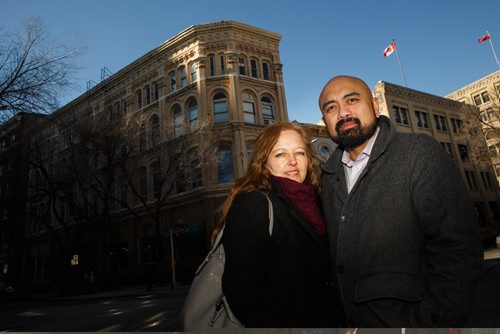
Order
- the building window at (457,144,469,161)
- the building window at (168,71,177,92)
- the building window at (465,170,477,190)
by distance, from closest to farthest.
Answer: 1. the building window at (168,71,177,92)
2. the building window at (465,170,477,190)
3. the building window at (457,144,469,161)

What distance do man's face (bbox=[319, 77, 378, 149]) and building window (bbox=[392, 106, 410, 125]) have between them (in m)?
35.9

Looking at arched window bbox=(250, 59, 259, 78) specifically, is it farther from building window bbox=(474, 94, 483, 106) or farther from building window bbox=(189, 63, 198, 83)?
building window bbox=(474, 94, 483, 106)

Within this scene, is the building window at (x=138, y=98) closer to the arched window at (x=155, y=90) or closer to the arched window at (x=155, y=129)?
the arched window at (x=155, y=90)

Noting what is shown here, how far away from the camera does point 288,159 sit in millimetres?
2498

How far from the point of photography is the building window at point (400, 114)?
3491cm

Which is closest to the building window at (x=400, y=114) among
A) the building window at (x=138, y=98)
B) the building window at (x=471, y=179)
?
the building window at (x=471, y=179)

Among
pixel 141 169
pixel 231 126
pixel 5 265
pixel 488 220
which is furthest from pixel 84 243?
pixel 488 220

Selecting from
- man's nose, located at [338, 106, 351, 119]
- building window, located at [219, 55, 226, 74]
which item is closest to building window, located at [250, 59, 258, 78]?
building window, located at [219, 55, 226, 74]

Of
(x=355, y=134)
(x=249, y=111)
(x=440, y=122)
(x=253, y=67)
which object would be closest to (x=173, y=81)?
(x=253, y=67)

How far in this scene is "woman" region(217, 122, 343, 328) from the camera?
174 cm

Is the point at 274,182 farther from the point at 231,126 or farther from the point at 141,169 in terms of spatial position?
the point at 141,169

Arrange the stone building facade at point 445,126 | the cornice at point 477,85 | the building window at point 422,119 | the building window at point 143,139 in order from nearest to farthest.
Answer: the building window at point 143,139 < the stone building facade at point 445,126 < the building window at point 422,119 < the cornice at point 477,85

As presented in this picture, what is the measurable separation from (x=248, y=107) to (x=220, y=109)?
2344 mm

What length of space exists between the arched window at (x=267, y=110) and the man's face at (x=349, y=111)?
2403 cm
